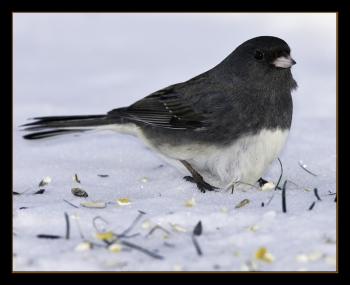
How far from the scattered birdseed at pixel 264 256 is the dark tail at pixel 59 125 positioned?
1.57m

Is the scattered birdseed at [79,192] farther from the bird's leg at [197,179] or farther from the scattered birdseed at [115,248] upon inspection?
the scattered birdseed at [115,248]

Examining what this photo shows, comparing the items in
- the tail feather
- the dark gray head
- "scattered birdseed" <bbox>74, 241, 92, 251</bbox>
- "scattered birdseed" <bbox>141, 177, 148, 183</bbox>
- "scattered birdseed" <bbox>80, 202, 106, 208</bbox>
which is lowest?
"scattered birdseed" <bbox>74, 241, 92, 251</bbox>

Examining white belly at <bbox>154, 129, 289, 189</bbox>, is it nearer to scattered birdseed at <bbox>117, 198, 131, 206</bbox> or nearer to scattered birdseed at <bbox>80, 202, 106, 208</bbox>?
scattered birdseed at <bbox>117, 198, 131, 206</bbox>

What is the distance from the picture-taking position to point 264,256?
2.53 m

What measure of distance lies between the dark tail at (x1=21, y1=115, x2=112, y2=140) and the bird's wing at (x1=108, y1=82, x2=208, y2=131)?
0.41 feet

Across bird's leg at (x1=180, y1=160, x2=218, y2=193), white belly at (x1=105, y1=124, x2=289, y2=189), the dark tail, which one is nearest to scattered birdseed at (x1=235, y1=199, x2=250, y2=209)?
white belly at (x1=105, y1=124, x2=289, y2=189)

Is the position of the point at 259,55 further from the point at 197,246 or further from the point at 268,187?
the point at 197,246

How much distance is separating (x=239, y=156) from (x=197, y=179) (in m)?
0.35

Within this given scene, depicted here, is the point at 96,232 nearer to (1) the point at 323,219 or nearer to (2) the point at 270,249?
(2) the point at 270,249

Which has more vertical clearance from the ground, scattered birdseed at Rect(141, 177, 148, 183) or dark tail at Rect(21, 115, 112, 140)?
dark tail at Rect(21, 115, 112, 140)

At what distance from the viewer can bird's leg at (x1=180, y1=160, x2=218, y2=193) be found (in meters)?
3.74

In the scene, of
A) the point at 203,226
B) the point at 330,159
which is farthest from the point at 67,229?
the point at 330,159

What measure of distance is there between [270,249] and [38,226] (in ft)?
3.29

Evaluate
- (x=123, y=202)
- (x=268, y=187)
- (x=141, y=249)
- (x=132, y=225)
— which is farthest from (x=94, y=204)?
(x=268, y=187)
